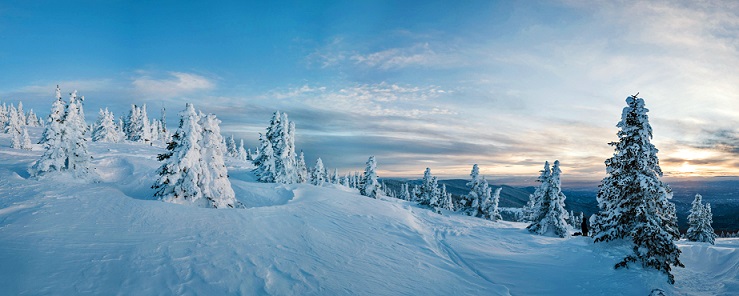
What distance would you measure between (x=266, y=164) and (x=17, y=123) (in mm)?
70226

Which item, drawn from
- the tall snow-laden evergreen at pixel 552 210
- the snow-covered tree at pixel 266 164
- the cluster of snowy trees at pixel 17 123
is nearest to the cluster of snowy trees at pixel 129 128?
the cluster of snowy trees at pixel 17 123

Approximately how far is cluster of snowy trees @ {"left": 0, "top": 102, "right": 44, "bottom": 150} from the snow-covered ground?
5257cm

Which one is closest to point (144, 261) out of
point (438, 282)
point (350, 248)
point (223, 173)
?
point (350, 248)

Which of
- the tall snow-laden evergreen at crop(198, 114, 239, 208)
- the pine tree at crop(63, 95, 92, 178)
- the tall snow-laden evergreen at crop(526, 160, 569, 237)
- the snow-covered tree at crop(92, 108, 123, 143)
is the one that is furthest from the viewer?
the snow-covered tree at crop(92, 108, 123, 143)

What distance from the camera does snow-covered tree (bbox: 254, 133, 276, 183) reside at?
143 ft

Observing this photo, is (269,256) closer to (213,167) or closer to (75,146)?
(213,167)

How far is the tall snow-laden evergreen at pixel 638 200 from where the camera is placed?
41.6 ft

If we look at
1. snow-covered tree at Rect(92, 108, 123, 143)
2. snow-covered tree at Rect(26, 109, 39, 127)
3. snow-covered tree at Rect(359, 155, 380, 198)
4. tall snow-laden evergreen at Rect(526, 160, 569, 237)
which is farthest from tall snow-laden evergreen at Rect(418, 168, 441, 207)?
snow-covered tree at Rect(26, 109, 39, 127)

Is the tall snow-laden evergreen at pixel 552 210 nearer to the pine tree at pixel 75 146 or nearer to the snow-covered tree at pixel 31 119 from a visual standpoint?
Answer: the pine tree at pixel 75 146

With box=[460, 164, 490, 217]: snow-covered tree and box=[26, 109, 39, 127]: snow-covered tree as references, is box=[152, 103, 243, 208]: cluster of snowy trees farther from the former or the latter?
box=[26, 109, 39, 127]: snow-covered tree

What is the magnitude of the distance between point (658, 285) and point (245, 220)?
16832 mm

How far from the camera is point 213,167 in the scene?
19.9 meters

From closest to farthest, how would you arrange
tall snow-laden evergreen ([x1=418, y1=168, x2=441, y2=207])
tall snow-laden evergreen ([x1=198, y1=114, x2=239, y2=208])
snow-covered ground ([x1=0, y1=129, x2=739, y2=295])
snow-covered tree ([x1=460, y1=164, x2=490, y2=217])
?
snow-covered ground ([x1=0, y1=129, x2=739, y2=295])
tall snow-laden evergreen ([x1=198, y1=114, x2=239, y2=208])
snow-covered tree ([x1=460, y1=164, x2=490, y2=217])
tall snow-laden evergreen ([x1=418, y1=168, x2=441, y2=207])

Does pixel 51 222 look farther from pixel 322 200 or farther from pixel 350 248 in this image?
pixel 322 200
